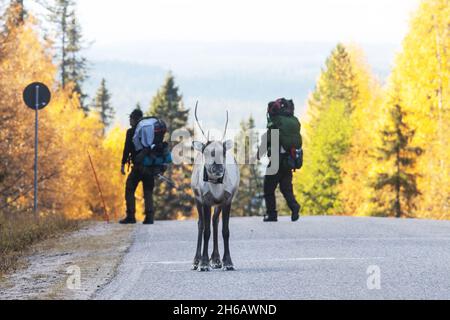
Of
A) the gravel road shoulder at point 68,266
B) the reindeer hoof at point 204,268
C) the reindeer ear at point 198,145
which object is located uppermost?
the reindeer ear at point 198,145

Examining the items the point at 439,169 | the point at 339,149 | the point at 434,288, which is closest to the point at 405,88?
the point at 439,169

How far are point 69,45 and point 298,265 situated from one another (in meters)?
72.7

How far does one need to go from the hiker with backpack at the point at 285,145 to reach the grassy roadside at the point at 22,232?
3893mm

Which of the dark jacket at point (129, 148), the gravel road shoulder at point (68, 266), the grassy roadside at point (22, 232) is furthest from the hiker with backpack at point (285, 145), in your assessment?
the grassy roadside at point (22, 232)

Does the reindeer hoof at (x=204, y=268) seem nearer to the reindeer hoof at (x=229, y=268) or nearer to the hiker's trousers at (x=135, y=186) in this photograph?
the reindeer hoof at (x=229, y=268)

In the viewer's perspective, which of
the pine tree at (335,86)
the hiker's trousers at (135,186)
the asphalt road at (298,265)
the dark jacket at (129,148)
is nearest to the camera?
the asphalt road at (298,265)

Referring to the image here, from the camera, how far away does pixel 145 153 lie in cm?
2005

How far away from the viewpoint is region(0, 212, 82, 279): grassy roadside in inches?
554

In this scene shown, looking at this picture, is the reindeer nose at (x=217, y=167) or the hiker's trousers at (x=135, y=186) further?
the hiker's trousers at (x=135, y=186)

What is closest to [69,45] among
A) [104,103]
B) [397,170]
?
[104,103]

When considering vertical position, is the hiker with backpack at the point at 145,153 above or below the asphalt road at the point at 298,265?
above

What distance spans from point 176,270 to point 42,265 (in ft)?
6.89

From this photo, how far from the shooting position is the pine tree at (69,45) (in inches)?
3206
